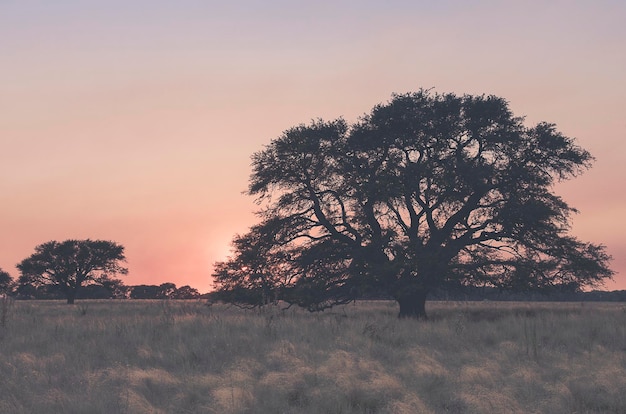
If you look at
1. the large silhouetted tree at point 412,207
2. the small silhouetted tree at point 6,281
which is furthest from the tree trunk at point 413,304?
the small silhouetted tree at point 6,281

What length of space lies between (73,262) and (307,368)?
2240 inches

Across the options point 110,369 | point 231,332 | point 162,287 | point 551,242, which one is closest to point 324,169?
point 551,242

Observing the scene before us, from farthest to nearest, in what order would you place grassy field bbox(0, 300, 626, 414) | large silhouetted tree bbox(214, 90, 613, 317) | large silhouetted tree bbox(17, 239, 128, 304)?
large silhouetted tree bbox(17, 239, 128, 304)
large silhouetted tree bbox(214, 90, 613, 317)
grassy field bbox(0, 300, 626, 414)

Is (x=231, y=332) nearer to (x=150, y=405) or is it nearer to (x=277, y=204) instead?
(x=150, y=405)

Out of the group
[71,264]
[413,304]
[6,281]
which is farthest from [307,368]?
[6,281]

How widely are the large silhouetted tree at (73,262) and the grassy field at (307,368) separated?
47.2m

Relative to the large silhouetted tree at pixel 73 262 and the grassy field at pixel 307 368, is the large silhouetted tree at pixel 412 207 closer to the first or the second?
the grassy field at pixel 307 368

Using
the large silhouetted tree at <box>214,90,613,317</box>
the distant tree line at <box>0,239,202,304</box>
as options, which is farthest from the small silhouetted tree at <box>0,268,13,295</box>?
the large silhouetted tree at <box>214,90,613,317</box>

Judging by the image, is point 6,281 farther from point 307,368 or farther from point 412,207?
point 307,368

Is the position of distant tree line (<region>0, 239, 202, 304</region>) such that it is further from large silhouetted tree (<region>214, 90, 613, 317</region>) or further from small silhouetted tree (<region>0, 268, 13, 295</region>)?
large silhouetted tree (<region>214, 90, 613, 317</region>)

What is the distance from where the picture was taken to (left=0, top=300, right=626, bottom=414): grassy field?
28.6ft

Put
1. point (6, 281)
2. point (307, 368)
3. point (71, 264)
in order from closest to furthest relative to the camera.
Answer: point (307, 368) < point (71, 264) < point (6, 281)

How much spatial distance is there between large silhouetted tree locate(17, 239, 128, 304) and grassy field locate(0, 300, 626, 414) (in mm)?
47249

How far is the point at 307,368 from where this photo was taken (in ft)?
34.8
